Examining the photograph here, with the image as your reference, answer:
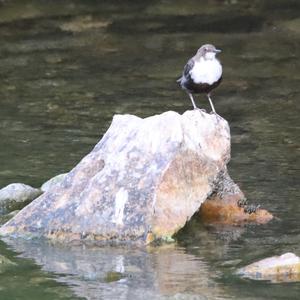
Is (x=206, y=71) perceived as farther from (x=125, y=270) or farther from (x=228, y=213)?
(x=125, y=270)

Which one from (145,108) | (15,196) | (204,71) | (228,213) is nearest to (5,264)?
(15,196)

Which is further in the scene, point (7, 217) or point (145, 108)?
point (145, 108)

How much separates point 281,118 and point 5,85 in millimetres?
4119

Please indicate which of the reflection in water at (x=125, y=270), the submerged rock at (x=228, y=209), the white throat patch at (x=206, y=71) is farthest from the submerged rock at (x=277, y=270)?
the white throat patch at (x=206, y=71)

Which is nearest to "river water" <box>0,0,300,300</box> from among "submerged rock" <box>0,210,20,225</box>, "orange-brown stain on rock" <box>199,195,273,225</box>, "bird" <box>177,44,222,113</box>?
"orange-brown stain on rock" <box>199,195,273,225</box>

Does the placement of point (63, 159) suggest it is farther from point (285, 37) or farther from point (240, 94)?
point (285, 37)

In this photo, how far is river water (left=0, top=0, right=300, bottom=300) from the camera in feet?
19.9

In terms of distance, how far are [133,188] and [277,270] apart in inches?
53.3

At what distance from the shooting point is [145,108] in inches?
466

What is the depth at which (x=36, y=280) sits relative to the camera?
6.04m

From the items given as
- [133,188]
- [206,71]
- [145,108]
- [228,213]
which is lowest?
[228,213]

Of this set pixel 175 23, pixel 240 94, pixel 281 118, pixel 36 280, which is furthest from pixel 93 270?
pixel 175 23

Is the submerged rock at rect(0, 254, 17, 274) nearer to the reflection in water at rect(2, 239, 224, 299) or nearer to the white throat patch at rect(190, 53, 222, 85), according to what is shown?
the reflection in water at rect(2, 239, 224, 299)

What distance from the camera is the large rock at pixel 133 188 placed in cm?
681
